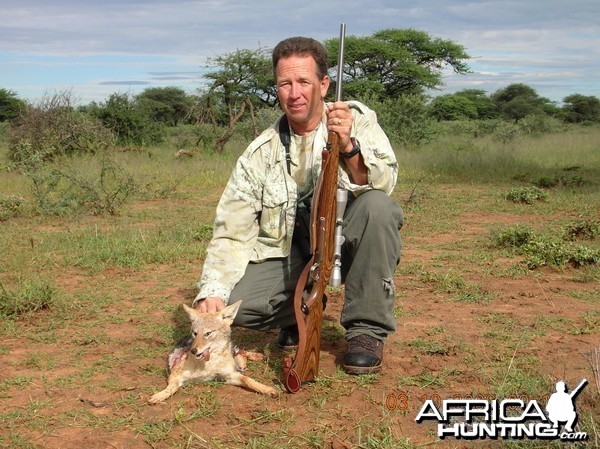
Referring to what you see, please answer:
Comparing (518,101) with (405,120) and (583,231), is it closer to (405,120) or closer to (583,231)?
(405,120)

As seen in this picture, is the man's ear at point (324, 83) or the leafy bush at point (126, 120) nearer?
the man's ear at point (324, 83)

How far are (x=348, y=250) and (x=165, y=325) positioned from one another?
4.69 feet

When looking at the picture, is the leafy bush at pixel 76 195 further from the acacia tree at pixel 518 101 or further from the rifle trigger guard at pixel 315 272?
the acacia tree at pixel 518 101

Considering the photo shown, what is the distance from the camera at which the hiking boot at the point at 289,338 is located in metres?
4.00

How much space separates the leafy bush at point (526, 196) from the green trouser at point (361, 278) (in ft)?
20.1

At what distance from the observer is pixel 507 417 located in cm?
289

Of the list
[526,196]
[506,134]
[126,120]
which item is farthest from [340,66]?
[506,134]

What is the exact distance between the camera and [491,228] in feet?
25.0

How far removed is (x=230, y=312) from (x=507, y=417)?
1.27 meters

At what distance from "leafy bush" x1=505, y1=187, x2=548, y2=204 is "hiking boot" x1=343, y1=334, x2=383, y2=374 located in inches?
248

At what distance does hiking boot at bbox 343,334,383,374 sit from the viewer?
3.51m

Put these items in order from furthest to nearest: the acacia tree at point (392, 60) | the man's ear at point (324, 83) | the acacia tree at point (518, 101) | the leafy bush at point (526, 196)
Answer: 1. the acacia tree at point (518, 101)
2. the acacia tree at point (392, 60)
3. the leafy bush at point (526, 196)
4. the man's ear at point (324, 83)

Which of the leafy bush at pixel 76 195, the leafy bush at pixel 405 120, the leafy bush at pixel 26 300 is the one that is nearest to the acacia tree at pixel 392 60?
the leafy bush at pixel 405 120

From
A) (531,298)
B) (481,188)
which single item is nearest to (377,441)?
(531,298)
